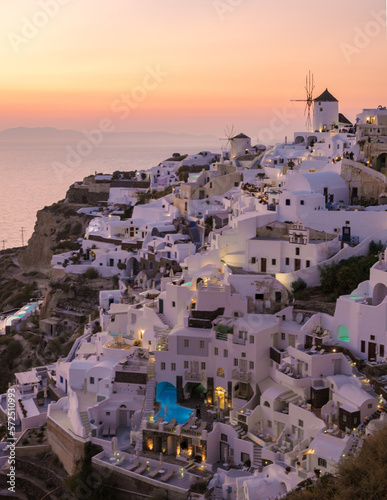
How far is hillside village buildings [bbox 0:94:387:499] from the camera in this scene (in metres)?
15.6

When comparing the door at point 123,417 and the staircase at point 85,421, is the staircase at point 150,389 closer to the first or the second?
the door at point 123,417

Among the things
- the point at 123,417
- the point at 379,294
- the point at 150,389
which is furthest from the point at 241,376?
the point at 379,294

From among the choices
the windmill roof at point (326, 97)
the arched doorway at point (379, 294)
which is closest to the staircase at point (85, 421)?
the arched doorway at point (379, 294)

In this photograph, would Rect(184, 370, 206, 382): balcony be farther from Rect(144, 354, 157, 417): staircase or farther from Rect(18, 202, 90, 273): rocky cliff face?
Rect(18, 202, 90, 273): rocky cliff face

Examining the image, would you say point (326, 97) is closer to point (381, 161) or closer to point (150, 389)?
point (381, 161)

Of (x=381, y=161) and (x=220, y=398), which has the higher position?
(x=381, y=161)

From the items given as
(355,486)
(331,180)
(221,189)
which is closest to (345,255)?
(331,180)

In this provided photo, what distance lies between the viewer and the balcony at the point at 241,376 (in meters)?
17.7

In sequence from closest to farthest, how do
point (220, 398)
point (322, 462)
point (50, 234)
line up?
point (322, 462), point (220, 398), point (50, 234)

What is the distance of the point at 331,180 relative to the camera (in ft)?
78.6

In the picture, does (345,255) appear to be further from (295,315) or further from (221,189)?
(221,189)

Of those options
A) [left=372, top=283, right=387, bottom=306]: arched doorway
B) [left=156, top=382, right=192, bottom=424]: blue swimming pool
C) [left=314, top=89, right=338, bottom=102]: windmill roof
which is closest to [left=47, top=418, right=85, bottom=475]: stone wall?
[left=156, top=382, right=192, bottom=424]: blue swimming pool

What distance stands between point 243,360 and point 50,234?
2420 cm

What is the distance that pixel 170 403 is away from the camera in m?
18.2
